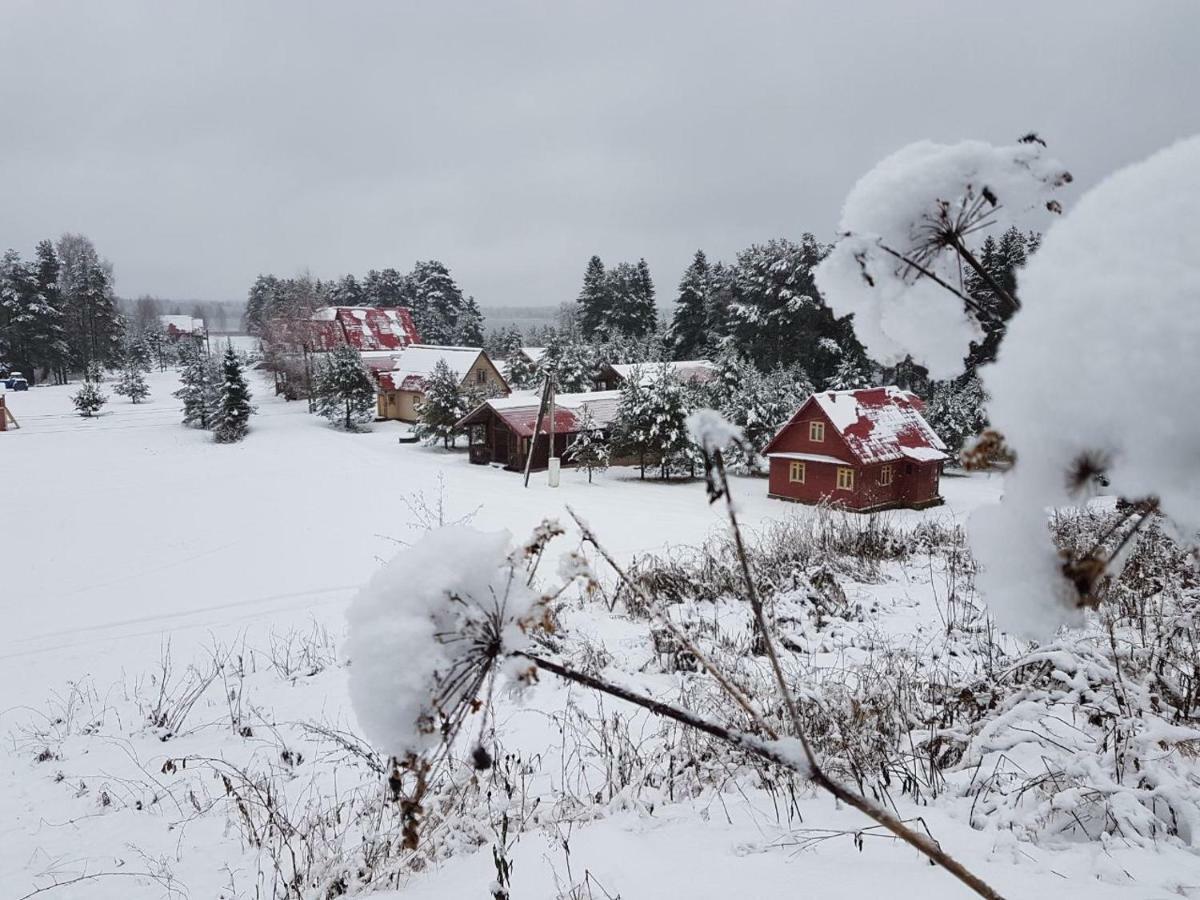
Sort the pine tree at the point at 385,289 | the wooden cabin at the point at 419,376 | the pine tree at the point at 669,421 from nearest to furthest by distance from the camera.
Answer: the pine tree at the point at 669,421 → the wooden cabin at the point at 419,376 → the pine tree at the point at 385,289

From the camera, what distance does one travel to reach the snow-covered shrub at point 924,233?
91 centimetres

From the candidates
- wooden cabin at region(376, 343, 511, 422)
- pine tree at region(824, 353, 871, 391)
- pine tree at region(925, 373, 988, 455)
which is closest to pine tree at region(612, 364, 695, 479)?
pine tree at region(824, 353, 871, 391)

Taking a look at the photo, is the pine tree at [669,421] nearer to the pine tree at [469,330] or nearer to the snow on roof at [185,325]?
the pine tree at [469,330]

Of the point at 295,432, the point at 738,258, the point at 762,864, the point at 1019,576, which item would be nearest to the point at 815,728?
the point at 762,864

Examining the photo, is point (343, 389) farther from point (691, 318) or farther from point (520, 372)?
point (691, 318)

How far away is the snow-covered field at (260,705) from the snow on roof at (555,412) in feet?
12.9

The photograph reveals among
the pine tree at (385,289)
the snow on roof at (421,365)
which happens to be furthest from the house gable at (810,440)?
the pine tree at (385,289)

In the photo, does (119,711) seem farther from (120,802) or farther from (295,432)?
(295,432)

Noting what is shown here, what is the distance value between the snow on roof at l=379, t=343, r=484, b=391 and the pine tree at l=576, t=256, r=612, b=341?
14012mm

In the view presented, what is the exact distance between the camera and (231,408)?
114 ft

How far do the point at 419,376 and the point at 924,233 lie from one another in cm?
4227

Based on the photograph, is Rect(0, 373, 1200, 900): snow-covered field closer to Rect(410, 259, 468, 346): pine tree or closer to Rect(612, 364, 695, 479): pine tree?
Rect(612, 364, 695, 479): pine tree

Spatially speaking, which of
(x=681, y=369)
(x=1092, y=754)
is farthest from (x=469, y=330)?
(x=1092, y=754)

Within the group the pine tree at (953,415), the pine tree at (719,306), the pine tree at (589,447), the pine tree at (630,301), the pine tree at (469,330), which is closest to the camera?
the pine tree at (589,447)
